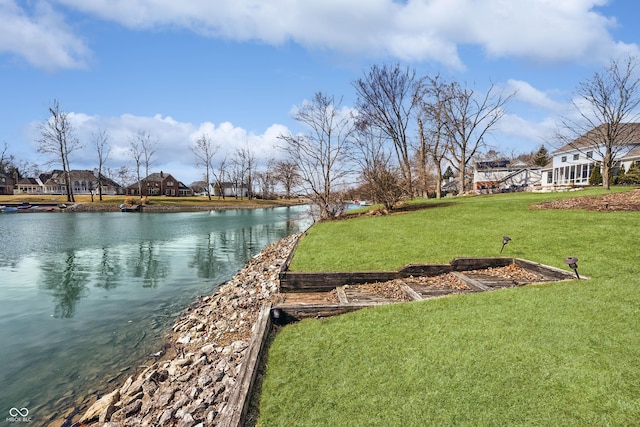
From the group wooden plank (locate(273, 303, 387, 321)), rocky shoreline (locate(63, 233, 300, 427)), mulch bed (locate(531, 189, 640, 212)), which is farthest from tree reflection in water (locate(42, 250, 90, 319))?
mulch bed (locate(531, 189, 640, 212))

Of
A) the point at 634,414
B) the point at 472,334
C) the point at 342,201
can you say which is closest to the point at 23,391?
the point at 472,334

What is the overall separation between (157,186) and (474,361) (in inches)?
3806

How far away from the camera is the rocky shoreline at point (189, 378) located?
4.72 m

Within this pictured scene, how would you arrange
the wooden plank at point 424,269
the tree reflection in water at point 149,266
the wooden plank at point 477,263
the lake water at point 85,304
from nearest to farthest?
the lake water at point 85,304 → the wooden plank at point 424,269 → the wooden plank at point 477,263 → the tree reflection in water at point 149,266

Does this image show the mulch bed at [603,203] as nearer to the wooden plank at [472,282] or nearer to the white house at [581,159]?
the wooden plank at [472,282]

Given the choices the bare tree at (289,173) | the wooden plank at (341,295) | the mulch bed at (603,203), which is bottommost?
the wooden plank at (341,295)

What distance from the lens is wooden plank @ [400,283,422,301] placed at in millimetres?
7321

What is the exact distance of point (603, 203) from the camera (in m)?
15.8

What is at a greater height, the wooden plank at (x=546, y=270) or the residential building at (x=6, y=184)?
the residential building at (x=6, y=184)

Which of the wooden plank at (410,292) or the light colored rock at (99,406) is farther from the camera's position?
the wooden plank at (410,292)

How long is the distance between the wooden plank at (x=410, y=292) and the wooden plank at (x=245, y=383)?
351 centimetres

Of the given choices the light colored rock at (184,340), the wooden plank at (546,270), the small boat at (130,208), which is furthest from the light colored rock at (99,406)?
the small boat at (130,208)

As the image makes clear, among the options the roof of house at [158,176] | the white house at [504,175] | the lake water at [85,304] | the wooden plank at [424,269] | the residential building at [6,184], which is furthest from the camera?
the roof of house at [158,176]

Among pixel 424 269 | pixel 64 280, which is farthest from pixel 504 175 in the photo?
pixel 64 280
